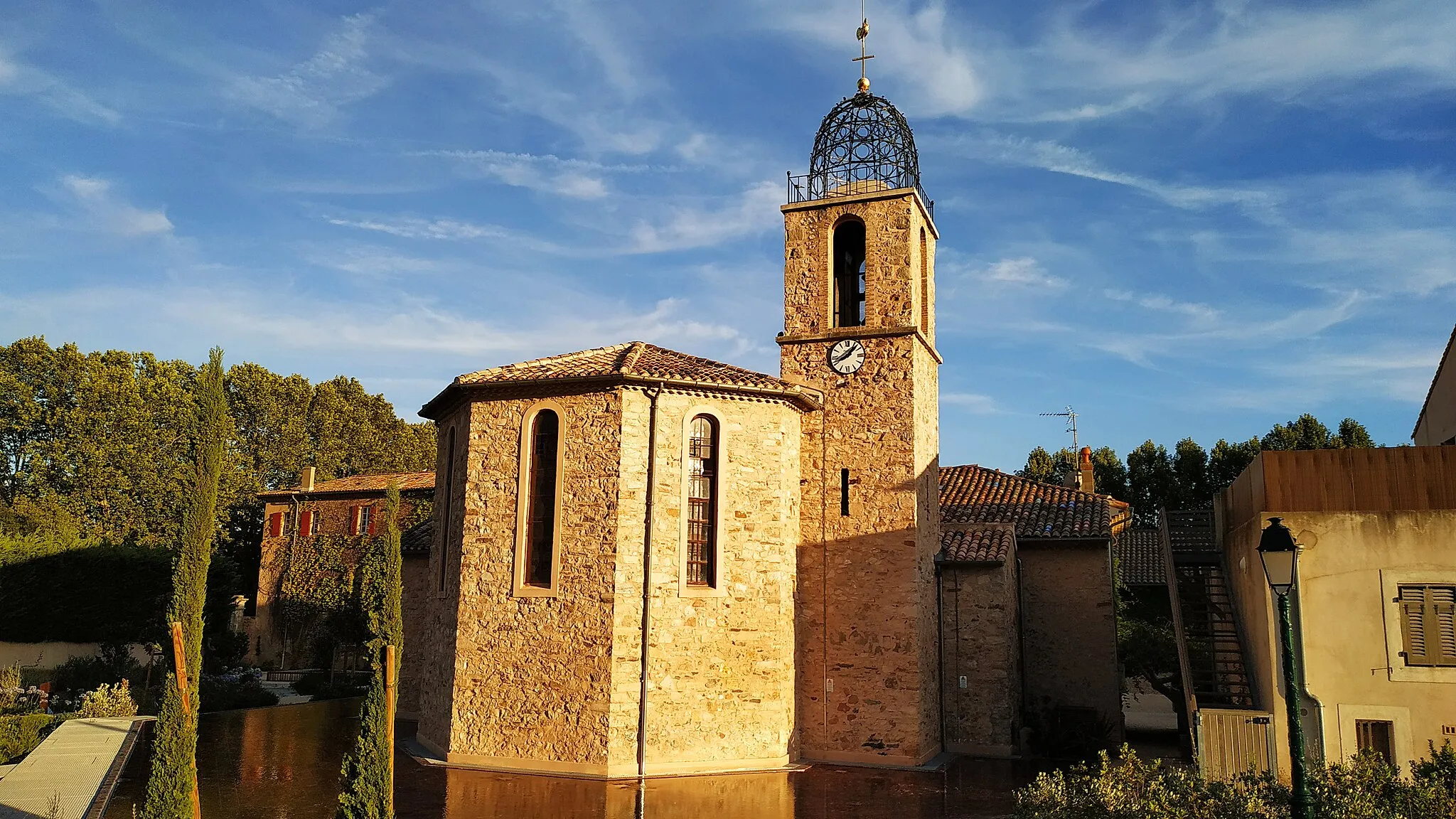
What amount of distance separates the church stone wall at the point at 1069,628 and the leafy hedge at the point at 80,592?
29163 millimetres

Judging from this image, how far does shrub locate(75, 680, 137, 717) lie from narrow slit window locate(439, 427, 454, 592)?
38.5ft

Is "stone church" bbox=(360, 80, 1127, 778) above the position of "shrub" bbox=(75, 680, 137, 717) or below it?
above

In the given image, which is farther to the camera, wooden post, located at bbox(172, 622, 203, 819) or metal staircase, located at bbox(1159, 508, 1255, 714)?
metal staircase, located at bbox(1159, 508, 1255, 714)

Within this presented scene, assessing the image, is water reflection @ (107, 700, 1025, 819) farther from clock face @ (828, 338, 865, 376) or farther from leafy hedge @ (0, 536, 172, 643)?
leafy hedge @ (0, 536, 172, 643)

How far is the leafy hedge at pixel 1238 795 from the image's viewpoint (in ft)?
32.0

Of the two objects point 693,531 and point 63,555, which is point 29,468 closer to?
point 63,555

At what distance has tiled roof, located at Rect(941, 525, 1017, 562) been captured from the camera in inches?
890

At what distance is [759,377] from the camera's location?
20.8 m

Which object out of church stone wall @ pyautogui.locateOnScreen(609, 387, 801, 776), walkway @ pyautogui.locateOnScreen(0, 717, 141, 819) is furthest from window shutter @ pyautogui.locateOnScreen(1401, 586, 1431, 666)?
walkway @ pyautogui.locateOnScreen(0, 717, 141, 819)

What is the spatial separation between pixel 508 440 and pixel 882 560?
8.83 m

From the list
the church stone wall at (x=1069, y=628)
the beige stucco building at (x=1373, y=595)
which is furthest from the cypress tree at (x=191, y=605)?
the church stone wall at (x=1069, y=628)

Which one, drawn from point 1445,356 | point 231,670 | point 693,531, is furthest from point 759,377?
point 231,670

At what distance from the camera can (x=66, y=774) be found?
16.5 metres

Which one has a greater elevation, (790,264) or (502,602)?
(790,264)
